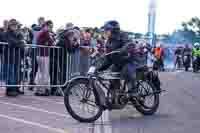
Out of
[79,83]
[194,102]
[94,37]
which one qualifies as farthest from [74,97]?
[94,37]

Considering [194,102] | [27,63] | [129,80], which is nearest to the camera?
[129,80]

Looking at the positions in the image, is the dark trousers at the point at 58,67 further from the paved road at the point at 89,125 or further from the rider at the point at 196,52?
the rider at the point at 196,52

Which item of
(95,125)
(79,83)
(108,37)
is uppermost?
(108,37)

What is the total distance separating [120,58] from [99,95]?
36.5 inches

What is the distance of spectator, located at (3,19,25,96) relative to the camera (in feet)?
39.2

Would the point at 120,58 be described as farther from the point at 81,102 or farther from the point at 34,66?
the point at 34,66

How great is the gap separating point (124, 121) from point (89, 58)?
19.1 ft

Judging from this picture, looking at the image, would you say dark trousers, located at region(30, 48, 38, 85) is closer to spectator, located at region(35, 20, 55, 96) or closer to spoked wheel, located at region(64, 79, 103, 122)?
spectator, located at region(35, 20, 55, 96)

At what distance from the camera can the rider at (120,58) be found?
9.13 meters

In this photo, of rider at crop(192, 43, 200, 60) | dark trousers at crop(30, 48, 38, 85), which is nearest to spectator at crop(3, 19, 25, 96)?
dark trousers at crop(30, 48, 38, 85)

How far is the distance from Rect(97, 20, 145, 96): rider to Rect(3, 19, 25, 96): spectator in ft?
10.9

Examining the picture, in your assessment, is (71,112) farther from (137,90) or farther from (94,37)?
(94,37)

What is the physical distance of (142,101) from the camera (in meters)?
9.53

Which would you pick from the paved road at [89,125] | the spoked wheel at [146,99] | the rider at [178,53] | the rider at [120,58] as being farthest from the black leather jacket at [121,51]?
the rider at [178,53]
